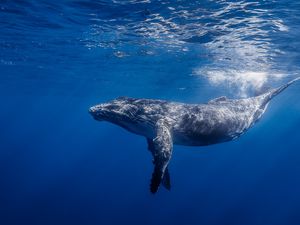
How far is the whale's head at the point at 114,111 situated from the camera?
937 cm

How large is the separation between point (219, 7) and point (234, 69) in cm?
1536

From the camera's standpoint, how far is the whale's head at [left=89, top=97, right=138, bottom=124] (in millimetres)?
9367

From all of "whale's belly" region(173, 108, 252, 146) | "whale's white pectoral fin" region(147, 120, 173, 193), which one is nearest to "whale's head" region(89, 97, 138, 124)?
"whale's white pectoral fin" region(147, 120, 173, 193)

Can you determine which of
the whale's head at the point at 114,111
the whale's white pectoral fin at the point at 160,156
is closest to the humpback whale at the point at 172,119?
the whale's head at the point at 114,111

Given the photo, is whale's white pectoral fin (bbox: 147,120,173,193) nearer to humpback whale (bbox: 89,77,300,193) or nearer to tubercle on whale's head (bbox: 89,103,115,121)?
humpback whale (bbox: 89,77,300,193)

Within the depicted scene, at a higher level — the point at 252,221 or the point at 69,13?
the point at 69,13

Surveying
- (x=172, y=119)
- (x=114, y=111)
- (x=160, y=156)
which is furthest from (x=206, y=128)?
(x=114, y=111)

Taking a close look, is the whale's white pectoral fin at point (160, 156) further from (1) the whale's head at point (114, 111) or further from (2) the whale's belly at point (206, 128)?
(1) the whale's head at point (114, 111)

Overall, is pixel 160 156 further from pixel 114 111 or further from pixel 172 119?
pixel 114 111

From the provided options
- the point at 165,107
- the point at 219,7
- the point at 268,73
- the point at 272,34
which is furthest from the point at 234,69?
the point at 165,107

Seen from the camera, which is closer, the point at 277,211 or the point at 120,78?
the point at 120,78

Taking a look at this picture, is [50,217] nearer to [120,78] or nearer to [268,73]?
[120,78]

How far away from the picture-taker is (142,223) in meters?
37.7

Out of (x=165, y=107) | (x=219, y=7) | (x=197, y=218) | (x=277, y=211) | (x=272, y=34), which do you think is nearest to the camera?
(x=165, y=107)
